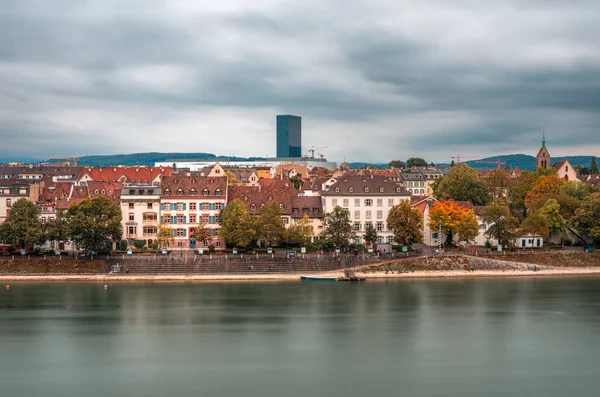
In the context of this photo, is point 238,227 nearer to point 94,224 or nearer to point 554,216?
point 94,224

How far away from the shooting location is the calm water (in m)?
32.3

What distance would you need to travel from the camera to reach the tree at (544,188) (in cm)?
→ 8062

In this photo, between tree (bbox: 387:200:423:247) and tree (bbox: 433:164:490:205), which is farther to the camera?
tree (bbox: 433:164:490:205)

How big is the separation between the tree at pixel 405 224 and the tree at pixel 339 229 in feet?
12.1

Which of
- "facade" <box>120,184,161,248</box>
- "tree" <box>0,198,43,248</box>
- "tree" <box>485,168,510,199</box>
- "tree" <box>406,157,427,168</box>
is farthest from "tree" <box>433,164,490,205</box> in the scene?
"tree" <box>406,157,427,168</box>

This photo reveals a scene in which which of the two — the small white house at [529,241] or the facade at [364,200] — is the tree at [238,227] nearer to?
the facade at [364,200]

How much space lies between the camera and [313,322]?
44125 millimetres

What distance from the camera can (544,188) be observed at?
81625mm

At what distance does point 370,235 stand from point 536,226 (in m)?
14.5

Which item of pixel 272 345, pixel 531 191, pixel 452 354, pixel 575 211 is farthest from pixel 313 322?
pixel 531 191

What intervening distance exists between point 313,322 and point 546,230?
31475mm

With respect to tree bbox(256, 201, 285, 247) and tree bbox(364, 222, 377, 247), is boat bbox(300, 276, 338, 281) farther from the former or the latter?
tree bbox(364, 222, 377, 247)

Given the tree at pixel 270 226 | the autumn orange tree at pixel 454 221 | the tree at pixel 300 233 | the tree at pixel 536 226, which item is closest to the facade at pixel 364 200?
the autumn orange tree at pixel 454 221

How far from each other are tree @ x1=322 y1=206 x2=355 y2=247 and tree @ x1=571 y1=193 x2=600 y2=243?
66.8 feet
